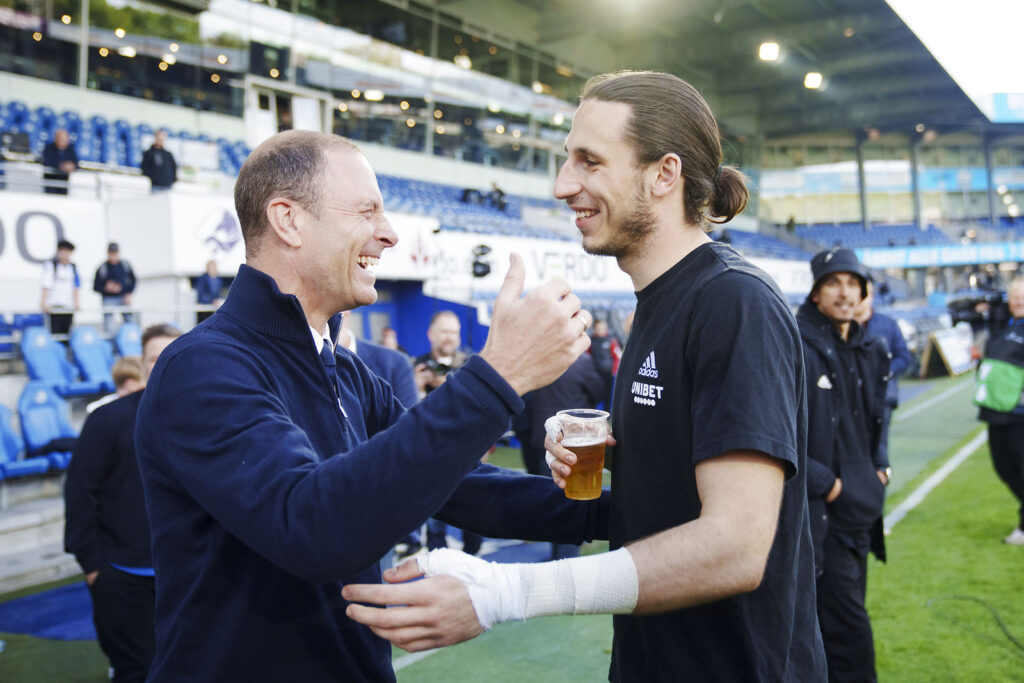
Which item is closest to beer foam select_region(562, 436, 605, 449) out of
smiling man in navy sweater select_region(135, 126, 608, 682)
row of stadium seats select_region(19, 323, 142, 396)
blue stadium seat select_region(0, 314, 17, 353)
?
smiling man in navy sweater select_region(135, 126, 608, 682)

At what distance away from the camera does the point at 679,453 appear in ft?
5.05

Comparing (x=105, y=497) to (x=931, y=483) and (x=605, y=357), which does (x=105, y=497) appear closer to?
(x=605, y=357)

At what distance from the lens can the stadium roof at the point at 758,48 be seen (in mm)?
23609

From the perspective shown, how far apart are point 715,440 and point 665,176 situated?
672mm

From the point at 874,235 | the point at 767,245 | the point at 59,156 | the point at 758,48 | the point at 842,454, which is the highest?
the point at 758,48

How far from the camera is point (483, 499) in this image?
6.44 ft

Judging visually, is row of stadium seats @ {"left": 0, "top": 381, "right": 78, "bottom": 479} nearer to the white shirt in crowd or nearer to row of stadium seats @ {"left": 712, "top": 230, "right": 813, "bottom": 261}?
the white shirt in crowd

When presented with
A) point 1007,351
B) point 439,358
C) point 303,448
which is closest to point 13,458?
point 439,358

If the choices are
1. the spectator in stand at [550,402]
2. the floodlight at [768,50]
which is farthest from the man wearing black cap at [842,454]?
the floodlight at [768,50]

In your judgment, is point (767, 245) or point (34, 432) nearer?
point (34, 432)

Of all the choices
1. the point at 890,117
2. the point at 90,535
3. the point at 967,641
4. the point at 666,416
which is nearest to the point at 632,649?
the point at 666,416

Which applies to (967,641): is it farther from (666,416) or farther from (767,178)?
(767,178)

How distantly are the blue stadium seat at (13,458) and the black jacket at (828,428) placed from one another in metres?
7.12

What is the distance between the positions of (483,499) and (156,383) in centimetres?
87
